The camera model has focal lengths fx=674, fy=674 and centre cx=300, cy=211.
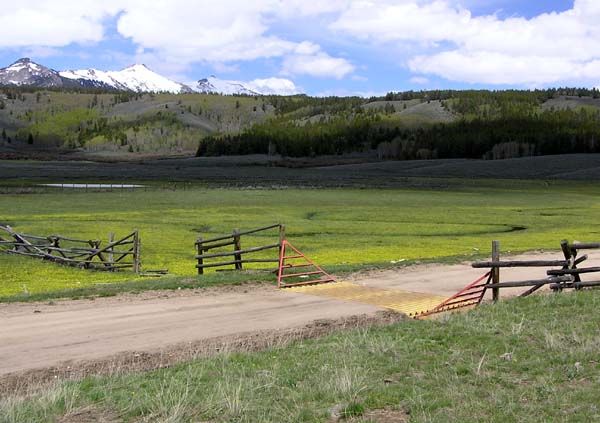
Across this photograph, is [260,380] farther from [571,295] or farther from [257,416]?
[571,295]

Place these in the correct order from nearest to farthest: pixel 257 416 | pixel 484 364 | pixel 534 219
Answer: pixel 257 416 < pixel 484 364 < pixel 534 219

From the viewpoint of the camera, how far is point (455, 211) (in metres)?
64.3

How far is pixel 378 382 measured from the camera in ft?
34.6

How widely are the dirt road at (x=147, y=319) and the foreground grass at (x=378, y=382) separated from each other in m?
2.46

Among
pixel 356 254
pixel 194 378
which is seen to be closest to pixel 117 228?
pixel 356 254

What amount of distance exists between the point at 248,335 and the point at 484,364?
18.9ft

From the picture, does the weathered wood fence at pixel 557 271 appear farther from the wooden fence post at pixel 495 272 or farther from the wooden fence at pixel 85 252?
the wooden fence at pixel 85 252

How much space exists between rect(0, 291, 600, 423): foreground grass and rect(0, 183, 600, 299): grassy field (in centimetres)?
987

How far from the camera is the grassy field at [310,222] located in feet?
98.8

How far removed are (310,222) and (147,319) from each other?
3708cm

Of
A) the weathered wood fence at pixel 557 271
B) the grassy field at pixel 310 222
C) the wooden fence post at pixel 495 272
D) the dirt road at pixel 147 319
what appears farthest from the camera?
the grassy field at pixel 310 222

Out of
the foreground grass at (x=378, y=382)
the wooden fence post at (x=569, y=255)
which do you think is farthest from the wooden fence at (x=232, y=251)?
the foreground grass at (x=378, y=382)

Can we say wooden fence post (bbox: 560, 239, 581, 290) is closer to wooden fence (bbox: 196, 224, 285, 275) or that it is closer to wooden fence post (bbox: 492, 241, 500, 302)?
wooden fence post (bbox: 492, 241, 500, 302)

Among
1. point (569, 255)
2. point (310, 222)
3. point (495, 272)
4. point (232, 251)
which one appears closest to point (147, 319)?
point (495, 272)
